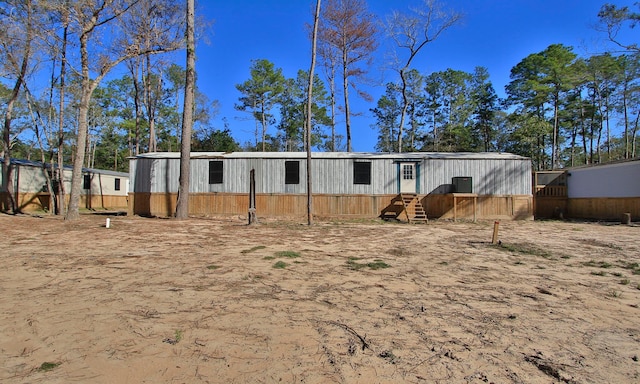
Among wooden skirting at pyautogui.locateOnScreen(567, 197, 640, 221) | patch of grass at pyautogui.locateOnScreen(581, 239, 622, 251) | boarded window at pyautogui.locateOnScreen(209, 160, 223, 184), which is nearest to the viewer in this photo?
patch of grass at pyautogui.locateOnScreen(581, 239, 622, 251)

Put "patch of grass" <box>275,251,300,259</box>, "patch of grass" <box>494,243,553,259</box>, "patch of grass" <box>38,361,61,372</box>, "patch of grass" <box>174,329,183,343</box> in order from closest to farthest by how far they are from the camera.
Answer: "patch of grass" <box>38,361,61,372</box> < "patch of grass" <box>174,329,183,343</box> < "patch of grass" <box>275,251,300,259</box> < "patch of grass" <box>494,243,553,259</box>

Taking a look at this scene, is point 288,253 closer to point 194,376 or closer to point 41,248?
point 194,376

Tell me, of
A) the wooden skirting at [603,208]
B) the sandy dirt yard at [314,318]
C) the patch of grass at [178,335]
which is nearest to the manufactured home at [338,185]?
the wooden skirting at [603,208]

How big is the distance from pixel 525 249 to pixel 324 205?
1011 centimetres

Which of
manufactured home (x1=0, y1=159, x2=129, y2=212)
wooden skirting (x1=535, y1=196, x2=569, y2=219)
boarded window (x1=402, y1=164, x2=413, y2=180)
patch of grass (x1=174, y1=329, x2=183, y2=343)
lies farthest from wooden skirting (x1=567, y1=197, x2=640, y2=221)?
manufactured home (x1=0, y1=159, x2=129, y2=212)

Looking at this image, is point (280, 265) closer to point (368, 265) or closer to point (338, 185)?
point (368, 265)

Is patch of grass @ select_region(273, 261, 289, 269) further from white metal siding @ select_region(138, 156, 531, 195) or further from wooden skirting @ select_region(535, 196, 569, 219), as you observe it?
wooden skirting @ select_region(535, 196, 569, 219)

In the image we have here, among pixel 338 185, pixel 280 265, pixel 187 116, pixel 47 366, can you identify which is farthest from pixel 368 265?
pixel 187 116

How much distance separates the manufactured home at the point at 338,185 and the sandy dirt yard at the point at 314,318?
9.79 meters

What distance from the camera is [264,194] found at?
56.1ft

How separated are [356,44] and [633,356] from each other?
23.5 m

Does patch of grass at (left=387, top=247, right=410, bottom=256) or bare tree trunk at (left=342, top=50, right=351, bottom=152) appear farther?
bare tree trunk at (left=342, top=50, right=351, bottom=152)

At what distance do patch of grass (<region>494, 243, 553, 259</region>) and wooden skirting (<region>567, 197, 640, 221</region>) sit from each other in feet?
37.4

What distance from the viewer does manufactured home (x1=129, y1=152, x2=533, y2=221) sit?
17.0 meters
